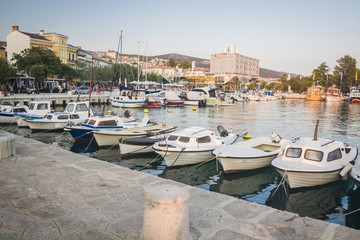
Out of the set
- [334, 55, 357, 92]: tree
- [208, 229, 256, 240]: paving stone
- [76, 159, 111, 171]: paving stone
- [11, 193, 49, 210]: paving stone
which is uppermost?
[334, 55, 357, 92]: tree

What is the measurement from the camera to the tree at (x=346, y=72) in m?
132

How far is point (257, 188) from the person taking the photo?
45.3ft

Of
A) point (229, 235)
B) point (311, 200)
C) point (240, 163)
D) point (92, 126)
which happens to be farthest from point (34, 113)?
point (229, 235)

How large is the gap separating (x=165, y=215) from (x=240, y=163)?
11.3m

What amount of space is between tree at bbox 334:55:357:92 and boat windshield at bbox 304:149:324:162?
13396 centimetres

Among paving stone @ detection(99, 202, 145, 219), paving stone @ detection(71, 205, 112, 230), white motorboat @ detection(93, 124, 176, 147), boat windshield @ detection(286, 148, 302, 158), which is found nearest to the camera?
paving stone @ detection(71, 205, 112, 230)

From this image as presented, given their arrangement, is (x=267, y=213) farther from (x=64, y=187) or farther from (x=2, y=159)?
(x=2, y=159)

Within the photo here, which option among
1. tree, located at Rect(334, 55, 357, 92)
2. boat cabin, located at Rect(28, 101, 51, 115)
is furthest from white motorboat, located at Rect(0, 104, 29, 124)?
tree, located at Rect(334, 55, 357, 92)

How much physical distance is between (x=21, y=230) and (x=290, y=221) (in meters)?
5.06

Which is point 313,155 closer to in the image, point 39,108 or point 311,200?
point 311,200

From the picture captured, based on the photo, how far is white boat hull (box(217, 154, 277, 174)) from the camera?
14516mm

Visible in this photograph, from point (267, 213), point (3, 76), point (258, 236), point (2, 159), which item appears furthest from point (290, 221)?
point (3, 76)

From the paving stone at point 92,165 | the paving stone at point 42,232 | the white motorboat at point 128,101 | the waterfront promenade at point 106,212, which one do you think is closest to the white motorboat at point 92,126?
the paving stone at point 92,165

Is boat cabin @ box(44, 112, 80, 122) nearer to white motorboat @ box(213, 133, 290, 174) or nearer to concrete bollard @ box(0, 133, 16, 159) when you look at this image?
white motorboat @ box(213, 133, 290, 174)
